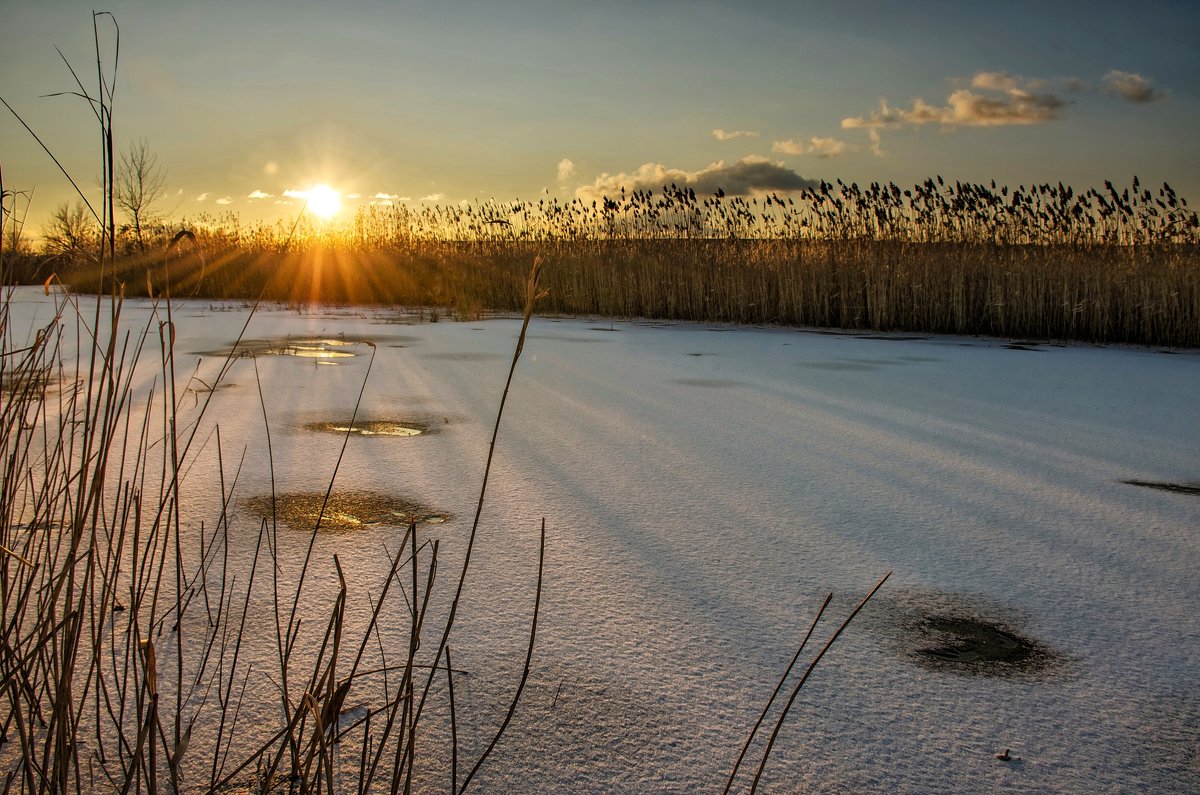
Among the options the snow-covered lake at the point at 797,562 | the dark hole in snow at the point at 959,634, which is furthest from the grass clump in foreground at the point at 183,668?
the dark hole in snow at the point at 959,634

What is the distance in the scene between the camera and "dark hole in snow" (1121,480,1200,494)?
1.86m

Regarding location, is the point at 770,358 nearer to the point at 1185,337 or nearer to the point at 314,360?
the point at 314,360

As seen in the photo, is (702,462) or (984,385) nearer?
(702,462)

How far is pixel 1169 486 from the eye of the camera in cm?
190

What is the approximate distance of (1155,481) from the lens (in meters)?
A: 1.94

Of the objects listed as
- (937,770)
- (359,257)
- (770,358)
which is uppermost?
(359,257)

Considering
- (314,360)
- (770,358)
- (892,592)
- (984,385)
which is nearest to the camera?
(892,592)

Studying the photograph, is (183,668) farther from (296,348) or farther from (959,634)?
(296,348)

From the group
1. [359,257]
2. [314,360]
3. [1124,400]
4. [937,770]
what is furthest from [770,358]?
[359,257]

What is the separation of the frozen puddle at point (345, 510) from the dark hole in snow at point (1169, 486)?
1.53 m

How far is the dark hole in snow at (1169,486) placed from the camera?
1.86 metres

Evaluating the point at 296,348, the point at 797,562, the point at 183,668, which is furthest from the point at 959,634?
the point at 296,348

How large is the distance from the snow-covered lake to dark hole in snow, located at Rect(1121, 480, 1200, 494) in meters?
0.03

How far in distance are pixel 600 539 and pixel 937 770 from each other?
2.39 feet
